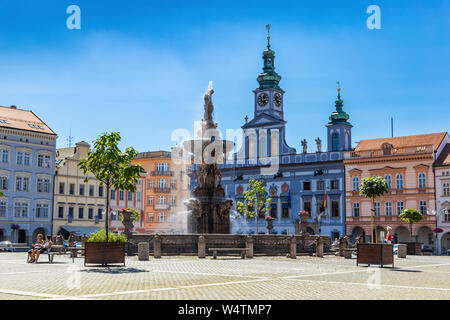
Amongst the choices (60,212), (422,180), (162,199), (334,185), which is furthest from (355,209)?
(60,212)

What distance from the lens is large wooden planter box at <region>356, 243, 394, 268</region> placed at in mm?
21375

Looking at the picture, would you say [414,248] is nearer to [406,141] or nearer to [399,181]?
[399,181]

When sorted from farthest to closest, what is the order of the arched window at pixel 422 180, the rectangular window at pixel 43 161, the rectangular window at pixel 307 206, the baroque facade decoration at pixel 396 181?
the rectangular window at pixel 307 206
the rectangular window at pixel 43 161
the arched window at pixel 422 180
the baroque facade decoration at pixel 396 181

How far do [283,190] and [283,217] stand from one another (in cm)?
334

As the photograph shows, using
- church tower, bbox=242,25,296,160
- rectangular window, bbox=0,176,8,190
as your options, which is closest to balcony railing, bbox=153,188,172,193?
church tower, bbox=242,25,296,160

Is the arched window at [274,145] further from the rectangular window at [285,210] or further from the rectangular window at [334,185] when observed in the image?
the rectangular window at [334,185]

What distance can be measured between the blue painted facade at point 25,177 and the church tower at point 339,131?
1384 inches

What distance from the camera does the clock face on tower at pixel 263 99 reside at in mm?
75438

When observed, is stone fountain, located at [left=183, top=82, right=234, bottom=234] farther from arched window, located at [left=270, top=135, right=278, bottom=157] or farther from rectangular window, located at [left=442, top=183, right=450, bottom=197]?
arched window, located at [left=270, top=135, right=278, bottom=157]

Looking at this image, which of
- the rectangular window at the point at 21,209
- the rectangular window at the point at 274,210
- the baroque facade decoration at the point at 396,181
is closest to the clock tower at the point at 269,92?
the rectangular window at the point at 274,210

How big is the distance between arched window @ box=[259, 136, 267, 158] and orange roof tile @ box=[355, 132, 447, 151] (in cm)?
1168

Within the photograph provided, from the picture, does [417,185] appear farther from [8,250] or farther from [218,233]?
[8,250]
